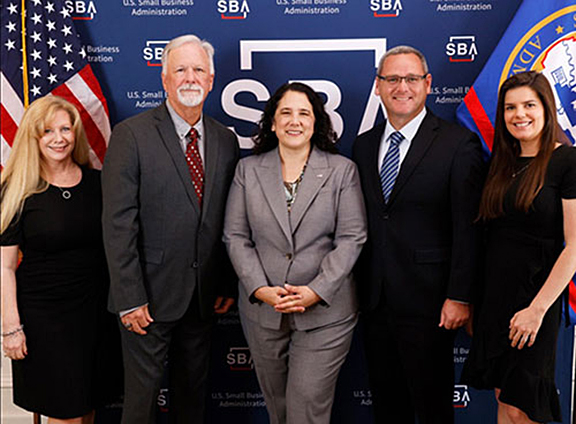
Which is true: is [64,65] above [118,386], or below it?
above

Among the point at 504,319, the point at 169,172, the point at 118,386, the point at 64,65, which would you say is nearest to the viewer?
the point at 504,319

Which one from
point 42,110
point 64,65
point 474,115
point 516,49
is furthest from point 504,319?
point 64,65

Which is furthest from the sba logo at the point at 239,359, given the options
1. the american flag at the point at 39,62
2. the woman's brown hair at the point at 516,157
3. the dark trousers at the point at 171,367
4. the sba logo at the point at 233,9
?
the sba logo at the point at 233,9

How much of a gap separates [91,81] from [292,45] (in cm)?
110

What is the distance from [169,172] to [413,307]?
3.98 feet

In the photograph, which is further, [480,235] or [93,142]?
[93,142]

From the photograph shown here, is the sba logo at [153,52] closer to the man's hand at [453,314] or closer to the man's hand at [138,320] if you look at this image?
the man's hand at [138,320]

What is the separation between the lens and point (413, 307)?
2375mm

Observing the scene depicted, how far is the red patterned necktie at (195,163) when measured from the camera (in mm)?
2426

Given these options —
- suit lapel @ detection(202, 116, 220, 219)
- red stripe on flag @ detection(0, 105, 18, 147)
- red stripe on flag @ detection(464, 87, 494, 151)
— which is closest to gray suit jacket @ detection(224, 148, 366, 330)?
suit lapel @ detection(202, 116, 220, 219)

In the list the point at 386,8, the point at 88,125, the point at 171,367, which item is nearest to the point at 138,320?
the point at 171,367

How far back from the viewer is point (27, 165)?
2.41 m

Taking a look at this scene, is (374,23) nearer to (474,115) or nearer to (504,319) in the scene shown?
(474,115)

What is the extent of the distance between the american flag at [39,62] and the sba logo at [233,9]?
773 millimetres
